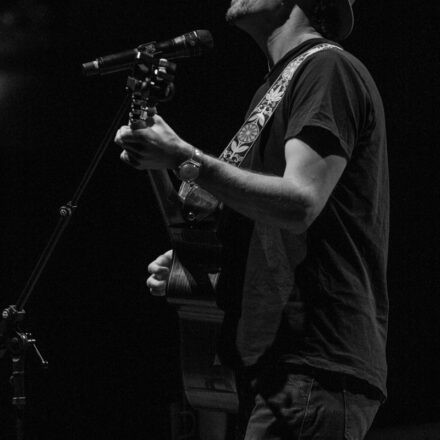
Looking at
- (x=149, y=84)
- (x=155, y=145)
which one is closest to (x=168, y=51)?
(x=149, y=84)

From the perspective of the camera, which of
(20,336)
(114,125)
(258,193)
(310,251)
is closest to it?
(258,193)

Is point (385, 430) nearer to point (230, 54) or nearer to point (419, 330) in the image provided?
point (419, 330)

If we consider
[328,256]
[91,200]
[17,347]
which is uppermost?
[328,256]

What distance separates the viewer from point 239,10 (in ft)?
6.41

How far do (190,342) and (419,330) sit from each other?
2.62 meters

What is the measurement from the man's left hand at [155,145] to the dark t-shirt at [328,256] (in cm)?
23

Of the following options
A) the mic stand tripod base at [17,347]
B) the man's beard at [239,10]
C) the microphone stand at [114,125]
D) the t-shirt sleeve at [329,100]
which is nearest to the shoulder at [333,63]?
the t-shirt sleeve at [329,100]

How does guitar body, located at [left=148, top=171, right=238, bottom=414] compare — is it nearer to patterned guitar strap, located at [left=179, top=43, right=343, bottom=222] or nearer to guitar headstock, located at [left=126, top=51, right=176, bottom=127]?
patterned guitar strap, located at [left=179, top=43, right=343, bottom=222]

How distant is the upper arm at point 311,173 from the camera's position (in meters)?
1.41

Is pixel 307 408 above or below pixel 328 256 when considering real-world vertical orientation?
below

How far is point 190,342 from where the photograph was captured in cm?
178

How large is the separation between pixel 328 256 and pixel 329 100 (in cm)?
32

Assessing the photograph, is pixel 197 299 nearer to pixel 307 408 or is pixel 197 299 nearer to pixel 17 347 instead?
pixel 307 408

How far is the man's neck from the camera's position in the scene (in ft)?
6.16
